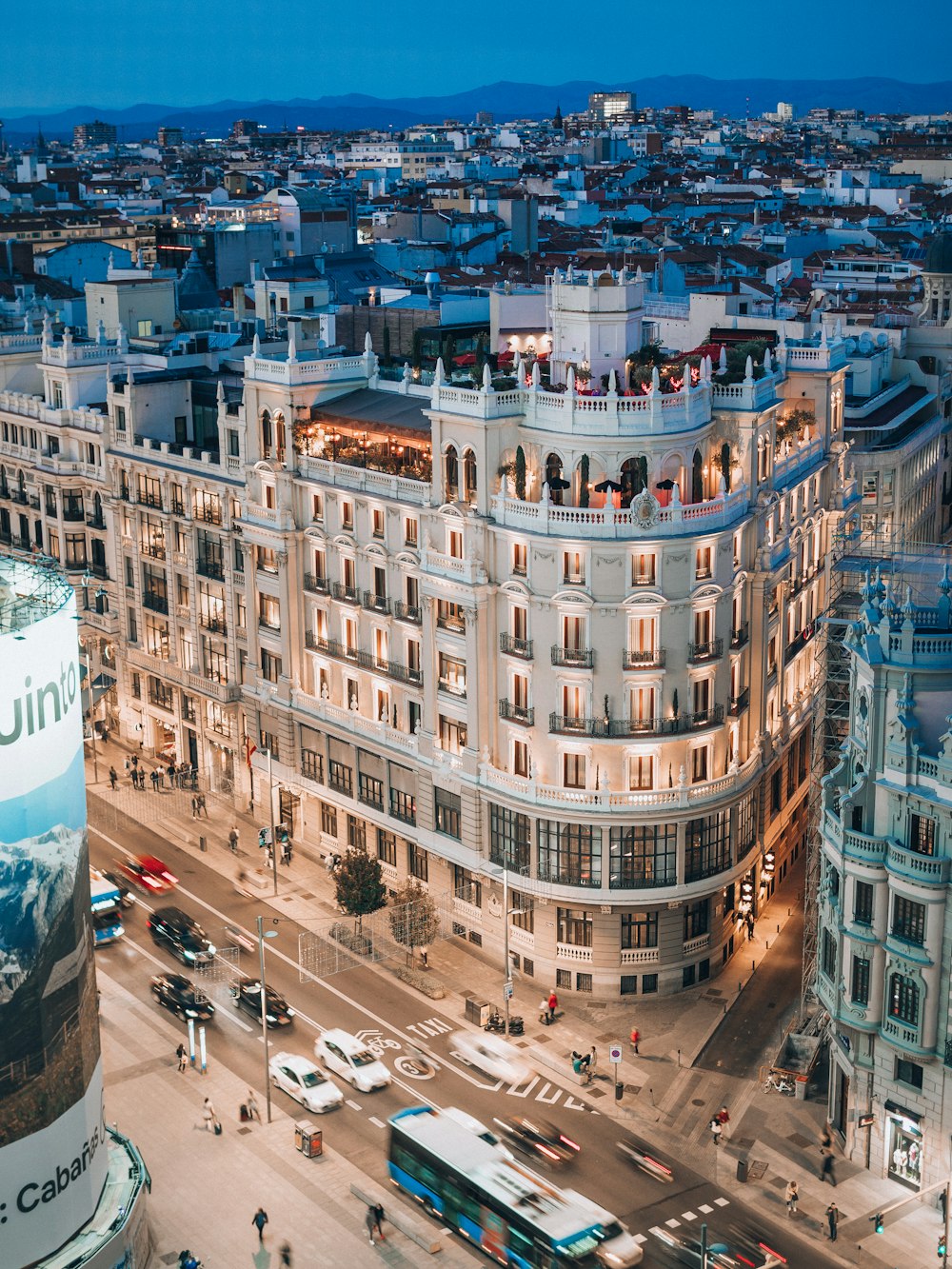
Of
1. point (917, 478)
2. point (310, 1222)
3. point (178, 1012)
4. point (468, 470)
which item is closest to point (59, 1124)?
point (310, 1222)

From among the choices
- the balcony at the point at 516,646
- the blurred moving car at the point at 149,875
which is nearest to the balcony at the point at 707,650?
the balcony at the point at 516,646

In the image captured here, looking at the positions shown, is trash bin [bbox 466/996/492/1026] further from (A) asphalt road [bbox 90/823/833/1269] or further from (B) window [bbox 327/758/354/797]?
(B) window [bbox 327/758/354/797]

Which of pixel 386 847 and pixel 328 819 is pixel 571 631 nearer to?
pixel 386 847

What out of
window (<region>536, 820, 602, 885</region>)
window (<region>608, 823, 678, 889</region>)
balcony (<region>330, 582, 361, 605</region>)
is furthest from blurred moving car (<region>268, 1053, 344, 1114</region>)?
balcony (<region>330, 582, 361, 605</region>)

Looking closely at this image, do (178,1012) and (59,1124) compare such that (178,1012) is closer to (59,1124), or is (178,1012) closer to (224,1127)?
(224,1127)

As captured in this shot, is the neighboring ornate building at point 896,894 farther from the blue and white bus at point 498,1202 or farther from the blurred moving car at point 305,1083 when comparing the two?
the blurred moving car at point 305,1083

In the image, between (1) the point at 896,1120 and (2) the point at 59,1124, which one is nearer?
(2) the point at 59,1124

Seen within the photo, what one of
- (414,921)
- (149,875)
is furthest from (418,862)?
(149,875)
